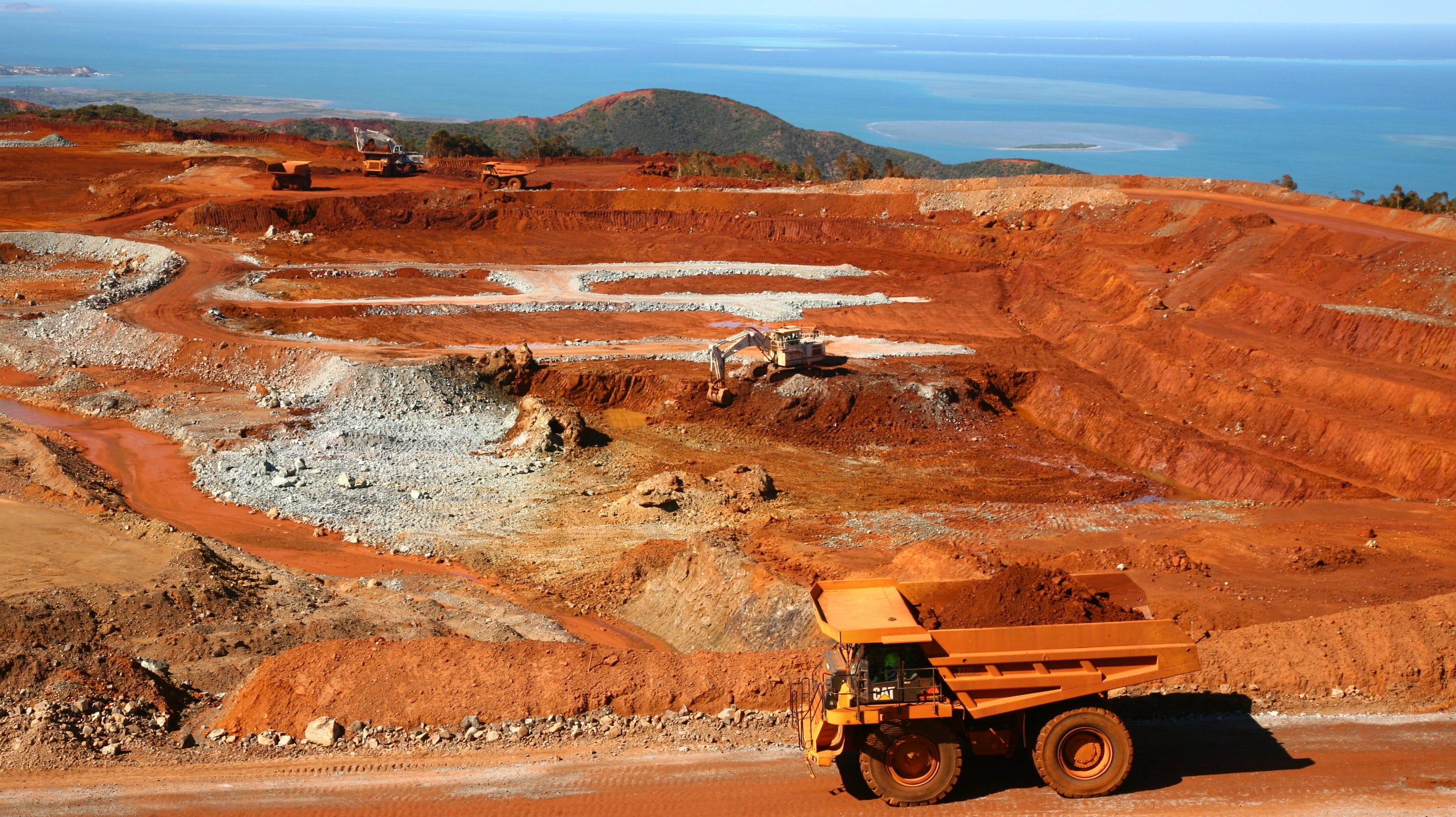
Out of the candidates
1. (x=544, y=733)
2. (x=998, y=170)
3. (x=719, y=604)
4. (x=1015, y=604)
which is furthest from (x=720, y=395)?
(x=998, y=170)

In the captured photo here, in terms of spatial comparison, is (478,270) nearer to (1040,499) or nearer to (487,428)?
(487,428)

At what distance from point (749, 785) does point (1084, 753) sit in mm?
3327

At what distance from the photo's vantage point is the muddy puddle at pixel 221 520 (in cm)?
1903

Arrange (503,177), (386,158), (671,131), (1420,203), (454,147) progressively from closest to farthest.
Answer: (1420,203)
(503,177)
(386,158)
(454,147)
(671,131)

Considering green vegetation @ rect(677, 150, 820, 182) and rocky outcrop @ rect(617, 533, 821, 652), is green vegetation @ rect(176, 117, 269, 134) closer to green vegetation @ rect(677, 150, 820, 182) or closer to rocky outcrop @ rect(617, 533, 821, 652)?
green vegetation @ rect(677, 150, 820, 182)

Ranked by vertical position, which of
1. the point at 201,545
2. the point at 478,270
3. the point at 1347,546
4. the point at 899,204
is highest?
the point at 899,204

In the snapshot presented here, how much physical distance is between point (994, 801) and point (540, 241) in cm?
4162

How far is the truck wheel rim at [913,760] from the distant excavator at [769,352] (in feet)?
68.0

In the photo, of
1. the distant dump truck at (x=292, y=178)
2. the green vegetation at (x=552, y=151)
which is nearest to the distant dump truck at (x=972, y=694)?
the distant dump truck at (x=292, y=178)

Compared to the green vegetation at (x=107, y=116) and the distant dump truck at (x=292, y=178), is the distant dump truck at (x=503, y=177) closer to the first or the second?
the distant dump truck at (x=292, y=178)

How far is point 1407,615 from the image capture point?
43.2 feet

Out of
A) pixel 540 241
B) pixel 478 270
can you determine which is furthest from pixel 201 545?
pixel 540 241

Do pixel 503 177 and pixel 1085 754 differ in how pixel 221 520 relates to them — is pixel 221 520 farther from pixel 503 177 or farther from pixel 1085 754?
pixel 503 177

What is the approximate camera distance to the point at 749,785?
10.5 meters
